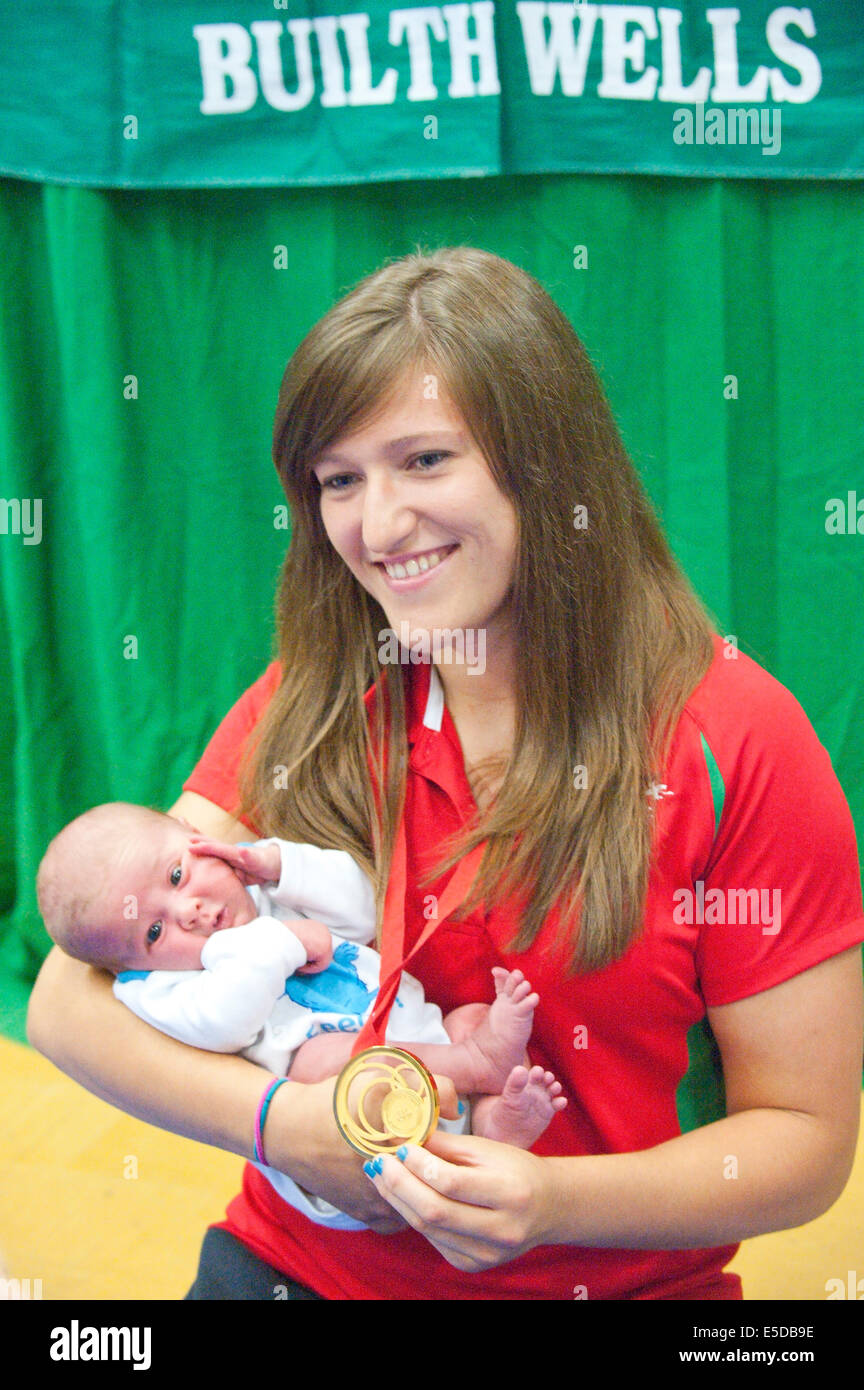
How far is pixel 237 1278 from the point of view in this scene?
3.78ft

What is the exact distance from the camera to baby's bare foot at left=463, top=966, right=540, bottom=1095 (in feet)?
3.09

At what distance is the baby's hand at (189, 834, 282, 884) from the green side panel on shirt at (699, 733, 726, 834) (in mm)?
401

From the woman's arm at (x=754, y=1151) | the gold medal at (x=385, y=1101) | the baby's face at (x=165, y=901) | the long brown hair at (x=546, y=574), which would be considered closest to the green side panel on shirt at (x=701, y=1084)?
the woman's arm at (x=754, y=1151)

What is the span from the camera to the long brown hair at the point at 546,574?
974 millimetres

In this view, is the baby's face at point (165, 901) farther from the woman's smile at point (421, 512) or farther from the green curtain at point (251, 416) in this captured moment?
the green curtain at point (251, 416)

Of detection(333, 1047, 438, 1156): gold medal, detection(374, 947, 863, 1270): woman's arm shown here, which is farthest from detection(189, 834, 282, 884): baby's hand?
detection(374, 947, 863, 1270): woman's arm

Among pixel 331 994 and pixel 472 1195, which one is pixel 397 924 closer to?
pixel 331 994

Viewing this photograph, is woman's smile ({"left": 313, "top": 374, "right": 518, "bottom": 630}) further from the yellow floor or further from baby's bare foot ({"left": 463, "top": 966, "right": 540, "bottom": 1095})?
the yellow floor

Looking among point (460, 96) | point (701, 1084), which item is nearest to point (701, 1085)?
point (701, 1084)

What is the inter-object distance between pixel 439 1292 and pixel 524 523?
70 centimetres

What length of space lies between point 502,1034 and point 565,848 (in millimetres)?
169

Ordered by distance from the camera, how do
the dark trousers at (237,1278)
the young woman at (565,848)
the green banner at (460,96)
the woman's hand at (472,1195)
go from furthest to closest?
the green banner at (460,96) < the dark trousers at (237,1278) < the young woman at (565,848) < the woman's hand at (472,1195)

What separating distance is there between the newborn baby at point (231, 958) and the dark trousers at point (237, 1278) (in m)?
0.13
